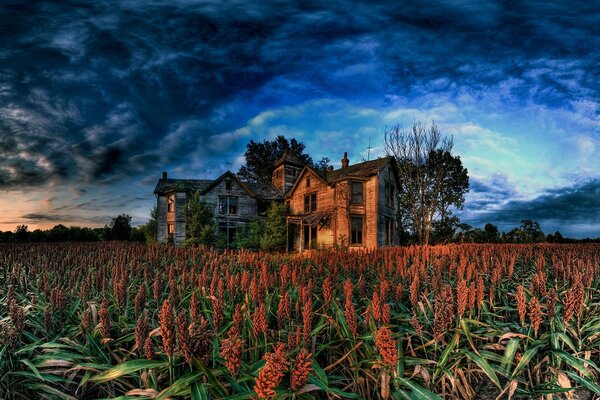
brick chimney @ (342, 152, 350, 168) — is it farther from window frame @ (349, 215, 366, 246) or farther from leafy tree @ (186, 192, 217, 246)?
leafy tree @ (186, 192, 217, 246)

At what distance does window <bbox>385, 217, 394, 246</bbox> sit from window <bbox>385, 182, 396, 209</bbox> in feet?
5.36

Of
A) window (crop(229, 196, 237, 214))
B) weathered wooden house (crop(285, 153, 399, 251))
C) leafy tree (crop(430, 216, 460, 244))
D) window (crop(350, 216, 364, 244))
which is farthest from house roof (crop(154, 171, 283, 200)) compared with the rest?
leafy tree (crop(430, 216, 460, 244))

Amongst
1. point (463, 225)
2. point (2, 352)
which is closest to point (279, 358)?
point (2, 352)

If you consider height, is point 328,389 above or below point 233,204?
below

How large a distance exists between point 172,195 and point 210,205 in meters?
5.10

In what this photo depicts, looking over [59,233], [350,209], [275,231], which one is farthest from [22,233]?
[350,209]

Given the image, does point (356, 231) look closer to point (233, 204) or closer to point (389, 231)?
point (389, 231)

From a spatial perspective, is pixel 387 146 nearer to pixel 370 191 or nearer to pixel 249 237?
pixel 370 191

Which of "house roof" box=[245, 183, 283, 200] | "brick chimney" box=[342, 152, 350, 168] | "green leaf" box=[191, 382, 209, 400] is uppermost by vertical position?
"brick chimney" box=[342, 152, 350, 168]

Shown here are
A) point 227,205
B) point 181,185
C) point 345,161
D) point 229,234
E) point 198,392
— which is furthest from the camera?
point 229,234

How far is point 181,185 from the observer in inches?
1644

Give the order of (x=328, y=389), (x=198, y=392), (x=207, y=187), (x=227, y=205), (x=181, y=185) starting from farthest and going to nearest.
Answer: (x=227, y=205), (x=207, y=187), (x=181, y=185), (x=328, y=389), (x=198, y=392)

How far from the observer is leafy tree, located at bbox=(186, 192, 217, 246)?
37.4 meters

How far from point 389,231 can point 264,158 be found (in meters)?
34.0
